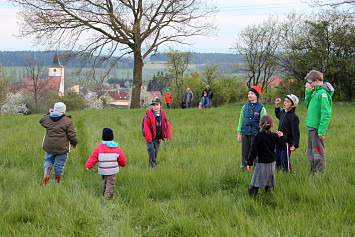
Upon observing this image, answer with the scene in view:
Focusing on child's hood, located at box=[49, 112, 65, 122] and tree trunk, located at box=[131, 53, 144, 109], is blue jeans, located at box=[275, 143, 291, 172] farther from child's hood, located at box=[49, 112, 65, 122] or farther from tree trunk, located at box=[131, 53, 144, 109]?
tree trunk, located at box=[131, 53, 144, 109]

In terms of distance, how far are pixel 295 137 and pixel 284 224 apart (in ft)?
8.26

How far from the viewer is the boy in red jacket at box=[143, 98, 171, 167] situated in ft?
22.3

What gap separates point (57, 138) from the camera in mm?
5883

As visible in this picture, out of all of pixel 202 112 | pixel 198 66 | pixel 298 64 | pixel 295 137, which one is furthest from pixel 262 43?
pixel 295 137

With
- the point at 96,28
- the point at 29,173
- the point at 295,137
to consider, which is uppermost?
the point at 96,28

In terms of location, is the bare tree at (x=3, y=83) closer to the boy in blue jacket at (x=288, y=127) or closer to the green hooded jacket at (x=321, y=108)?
the boy in blue jacket at (x=288, y=127)

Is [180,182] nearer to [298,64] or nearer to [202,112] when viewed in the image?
[202,112]

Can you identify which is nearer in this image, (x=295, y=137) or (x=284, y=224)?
(x=284, y=224)

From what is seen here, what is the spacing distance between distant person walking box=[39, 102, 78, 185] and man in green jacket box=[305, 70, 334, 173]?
175 inches

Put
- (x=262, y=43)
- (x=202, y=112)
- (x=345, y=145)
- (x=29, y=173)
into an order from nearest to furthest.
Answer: (x=29, y=173)
(x=345, y=145)
(x=202, y=112)
(x=262, y=43)

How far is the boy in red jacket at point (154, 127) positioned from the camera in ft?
22.3

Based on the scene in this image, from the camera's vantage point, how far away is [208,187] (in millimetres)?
5359

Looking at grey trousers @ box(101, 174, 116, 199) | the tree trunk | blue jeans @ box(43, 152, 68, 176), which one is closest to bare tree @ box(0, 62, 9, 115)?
the tree trunk

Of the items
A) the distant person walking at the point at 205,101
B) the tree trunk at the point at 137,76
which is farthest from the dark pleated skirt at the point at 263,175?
the tree trunk at the point at 137,76
